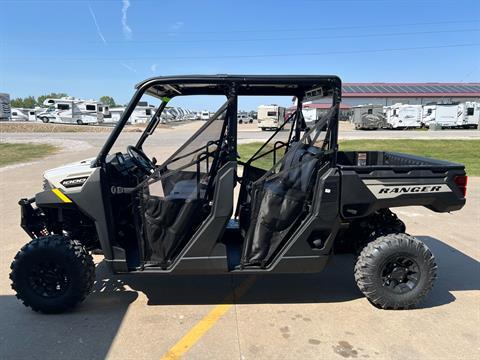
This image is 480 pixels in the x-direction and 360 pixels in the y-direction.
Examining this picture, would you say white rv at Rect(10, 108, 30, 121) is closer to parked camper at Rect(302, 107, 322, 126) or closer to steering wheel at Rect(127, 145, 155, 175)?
steering wheel at Rect(127, 145, 155, 175)

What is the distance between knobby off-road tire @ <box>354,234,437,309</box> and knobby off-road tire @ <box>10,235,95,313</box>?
2442 millimetres

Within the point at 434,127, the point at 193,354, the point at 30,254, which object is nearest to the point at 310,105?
the point at 193,354

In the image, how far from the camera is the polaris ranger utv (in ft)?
11.1

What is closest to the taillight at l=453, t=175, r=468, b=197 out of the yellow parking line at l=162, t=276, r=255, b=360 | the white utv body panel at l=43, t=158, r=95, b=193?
the yellow parking line at l=162, t=276, r=255, b=360

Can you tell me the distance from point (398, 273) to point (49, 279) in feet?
10.1

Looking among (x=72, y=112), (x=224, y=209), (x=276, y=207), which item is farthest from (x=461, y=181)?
(x=72, y=112)

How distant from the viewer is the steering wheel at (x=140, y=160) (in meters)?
4.04

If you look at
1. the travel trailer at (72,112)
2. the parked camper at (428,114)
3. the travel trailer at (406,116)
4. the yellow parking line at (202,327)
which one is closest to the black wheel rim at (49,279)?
the yellow parking line at (202,327)

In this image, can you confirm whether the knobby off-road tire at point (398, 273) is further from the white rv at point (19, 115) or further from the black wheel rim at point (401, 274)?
the white rv at point (19, 115)

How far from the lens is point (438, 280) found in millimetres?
4293

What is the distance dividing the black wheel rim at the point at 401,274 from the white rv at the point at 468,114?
127 ft

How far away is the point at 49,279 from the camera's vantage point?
3502 mm

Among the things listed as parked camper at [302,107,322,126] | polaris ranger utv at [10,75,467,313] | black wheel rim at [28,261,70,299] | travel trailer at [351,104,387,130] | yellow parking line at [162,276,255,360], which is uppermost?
travel trailer at [351,104,387,130]

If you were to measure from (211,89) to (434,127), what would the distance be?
122ft
